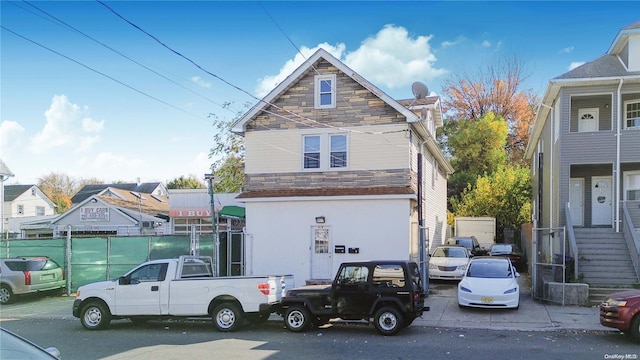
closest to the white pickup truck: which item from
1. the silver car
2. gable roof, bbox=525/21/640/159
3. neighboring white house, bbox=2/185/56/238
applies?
the silver car

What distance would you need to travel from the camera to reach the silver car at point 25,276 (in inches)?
702

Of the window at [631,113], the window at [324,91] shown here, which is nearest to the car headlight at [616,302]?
the window at [631,113]

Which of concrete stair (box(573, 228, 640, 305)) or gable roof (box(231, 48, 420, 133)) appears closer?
concrete stair (box(573, 228, 640, 305))

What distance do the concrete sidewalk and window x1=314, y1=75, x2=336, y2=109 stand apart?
8.16 m

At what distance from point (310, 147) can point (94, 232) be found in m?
23.9

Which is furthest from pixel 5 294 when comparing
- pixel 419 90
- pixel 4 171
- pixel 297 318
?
pixel 419 90

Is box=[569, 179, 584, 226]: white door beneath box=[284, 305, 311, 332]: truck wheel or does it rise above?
above

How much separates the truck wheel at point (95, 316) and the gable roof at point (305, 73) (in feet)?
31.3

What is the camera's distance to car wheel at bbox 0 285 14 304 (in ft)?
58.5

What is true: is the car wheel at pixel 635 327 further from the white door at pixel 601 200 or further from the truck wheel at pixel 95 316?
the white door at pixel 601 200

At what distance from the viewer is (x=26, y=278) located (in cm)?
1802

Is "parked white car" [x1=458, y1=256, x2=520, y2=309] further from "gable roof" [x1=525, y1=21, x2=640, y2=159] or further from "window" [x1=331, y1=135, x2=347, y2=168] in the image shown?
"gable roof" [x1=525, y1=21, x2=640, y2=159]

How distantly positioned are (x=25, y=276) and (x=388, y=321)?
42.5 ft

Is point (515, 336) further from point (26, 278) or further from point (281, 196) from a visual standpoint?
point (26, 278)
